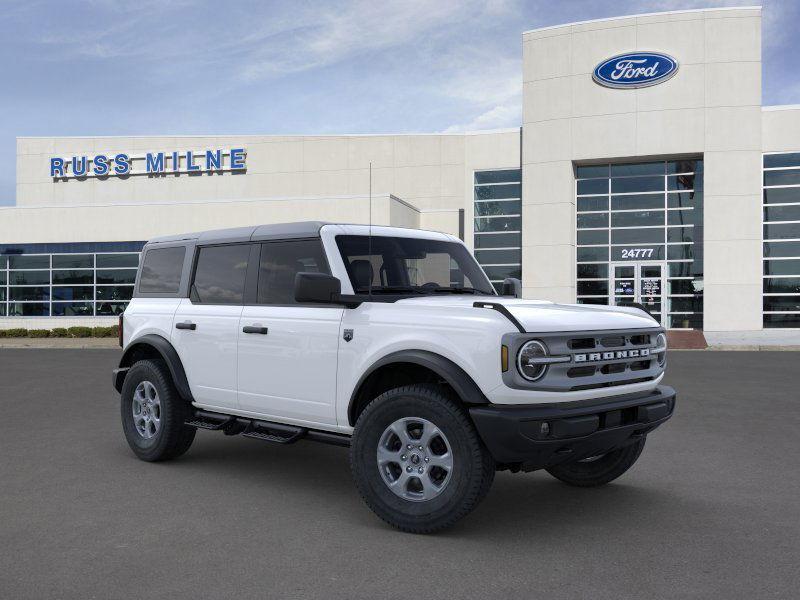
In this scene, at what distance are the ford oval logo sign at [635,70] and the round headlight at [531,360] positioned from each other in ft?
91.2

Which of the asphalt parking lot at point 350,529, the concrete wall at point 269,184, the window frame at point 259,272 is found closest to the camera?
the asphalt parking lot at point 350,529

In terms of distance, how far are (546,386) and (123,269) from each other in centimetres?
3332

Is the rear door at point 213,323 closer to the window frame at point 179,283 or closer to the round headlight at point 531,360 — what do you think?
the window frame at point 179,283

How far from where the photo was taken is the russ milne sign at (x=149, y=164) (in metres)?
38.4

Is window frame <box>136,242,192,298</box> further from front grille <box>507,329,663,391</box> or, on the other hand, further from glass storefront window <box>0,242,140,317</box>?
glass storefront window <box>0,242,140,317</box>

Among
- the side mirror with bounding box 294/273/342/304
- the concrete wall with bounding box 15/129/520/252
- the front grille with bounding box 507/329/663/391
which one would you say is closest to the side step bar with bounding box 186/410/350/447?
the side mirror with bounding box 294/273/342/304

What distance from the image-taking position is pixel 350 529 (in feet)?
16.6

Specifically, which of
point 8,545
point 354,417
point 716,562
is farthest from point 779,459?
point 8,545

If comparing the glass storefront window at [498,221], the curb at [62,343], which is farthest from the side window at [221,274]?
the glass storefront window at [498,221]

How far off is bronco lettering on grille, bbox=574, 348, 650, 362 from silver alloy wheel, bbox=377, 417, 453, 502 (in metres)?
1.01

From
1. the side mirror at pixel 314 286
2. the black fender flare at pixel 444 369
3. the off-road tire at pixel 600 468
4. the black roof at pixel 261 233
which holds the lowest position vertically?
the off-road tire at pixel 600 468

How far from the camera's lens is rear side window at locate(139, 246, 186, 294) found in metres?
7.22

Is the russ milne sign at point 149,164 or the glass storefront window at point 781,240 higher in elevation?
the russ milne sign at point 149,164

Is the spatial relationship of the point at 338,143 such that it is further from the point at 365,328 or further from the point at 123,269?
the point at 365,328
